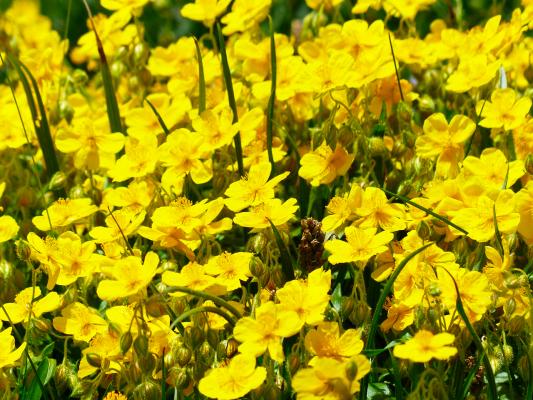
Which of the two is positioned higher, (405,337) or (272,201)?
(272,201)

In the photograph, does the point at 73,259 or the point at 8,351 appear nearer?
the point at 8,351

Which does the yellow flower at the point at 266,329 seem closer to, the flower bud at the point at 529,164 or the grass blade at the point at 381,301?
the grass blade at the point at 381,301

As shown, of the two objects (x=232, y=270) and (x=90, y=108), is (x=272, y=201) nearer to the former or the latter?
(x=232, y=270)

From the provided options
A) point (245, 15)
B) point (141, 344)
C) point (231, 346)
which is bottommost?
point (231, 346)

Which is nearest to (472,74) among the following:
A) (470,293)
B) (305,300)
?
(470,293)

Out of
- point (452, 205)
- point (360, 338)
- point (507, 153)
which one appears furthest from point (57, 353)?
point (507, 153)

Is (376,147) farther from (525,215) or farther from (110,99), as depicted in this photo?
(110,99)
